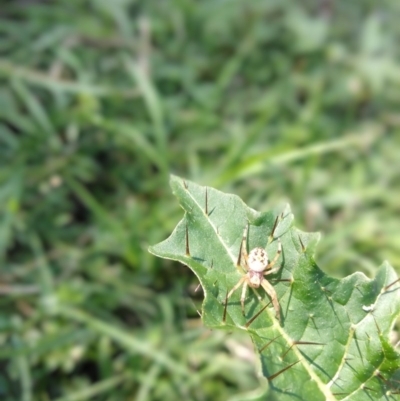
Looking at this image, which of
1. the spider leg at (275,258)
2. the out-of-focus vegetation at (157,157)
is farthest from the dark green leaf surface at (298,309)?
the out-of-focus vegetation at (157,157)

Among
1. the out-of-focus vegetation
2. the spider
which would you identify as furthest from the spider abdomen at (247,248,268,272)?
the out-of-focus vegetation

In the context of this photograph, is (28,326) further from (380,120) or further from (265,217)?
(380,120)

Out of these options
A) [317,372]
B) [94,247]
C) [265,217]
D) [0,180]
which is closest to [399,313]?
[317,372]

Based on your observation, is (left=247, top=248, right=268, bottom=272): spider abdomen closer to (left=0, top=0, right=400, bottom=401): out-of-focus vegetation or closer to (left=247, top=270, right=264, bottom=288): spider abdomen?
(left=247, top=270, right=264, bottom=288): spider abdomen

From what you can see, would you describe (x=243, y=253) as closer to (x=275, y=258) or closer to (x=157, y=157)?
(x=275, y=258)

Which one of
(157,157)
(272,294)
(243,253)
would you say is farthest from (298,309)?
(157,157)

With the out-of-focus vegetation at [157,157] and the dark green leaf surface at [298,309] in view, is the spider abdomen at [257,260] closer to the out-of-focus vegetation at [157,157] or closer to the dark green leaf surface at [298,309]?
the dark green leaf surface at [298,309]
